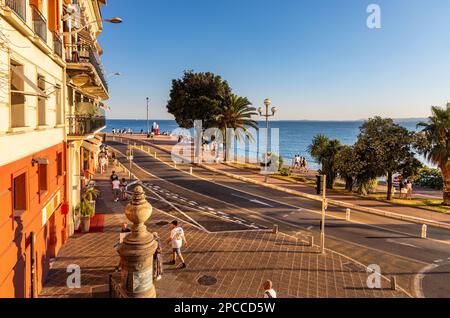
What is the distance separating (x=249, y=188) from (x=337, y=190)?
7.93 m

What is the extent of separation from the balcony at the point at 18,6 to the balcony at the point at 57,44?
4753mm

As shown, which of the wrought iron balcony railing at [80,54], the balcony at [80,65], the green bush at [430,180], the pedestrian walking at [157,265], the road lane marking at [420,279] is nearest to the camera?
the pedestrian walking at [157,265]

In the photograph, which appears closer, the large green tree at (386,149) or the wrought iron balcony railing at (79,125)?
the wrought iron balcony railing at (79,125)

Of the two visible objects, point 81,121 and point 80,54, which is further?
point 80,54

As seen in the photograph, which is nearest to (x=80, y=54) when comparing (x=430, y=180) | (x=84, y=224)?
(x=84, y=224)

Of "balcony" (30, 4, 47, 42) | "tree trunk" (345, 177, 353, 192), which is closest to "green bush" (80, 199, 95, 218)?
"balcony" (30, 4, 47, 42)

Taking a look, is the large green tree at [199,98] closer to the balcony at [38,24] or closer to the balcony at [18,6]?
the balcony at [38,24]

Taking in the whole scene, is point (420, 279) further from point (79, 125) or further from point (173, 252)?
point (79, 125)

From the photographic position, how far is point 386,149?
86.4 ft

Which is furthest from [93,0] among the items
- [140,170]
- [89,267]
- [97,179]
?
[89,267]

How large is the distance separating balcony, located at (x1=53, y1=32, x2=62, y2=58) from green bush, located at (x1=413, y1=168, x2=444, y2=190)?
3507 cm

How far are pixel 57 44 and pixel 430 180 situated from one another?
125 ft

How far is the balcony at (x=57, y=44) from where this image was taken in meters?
13.5

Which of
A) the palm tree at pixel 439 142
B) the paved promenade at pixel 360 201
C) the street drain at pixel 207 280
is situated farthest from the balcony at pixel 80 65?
the palm tree at pixel 439 142
